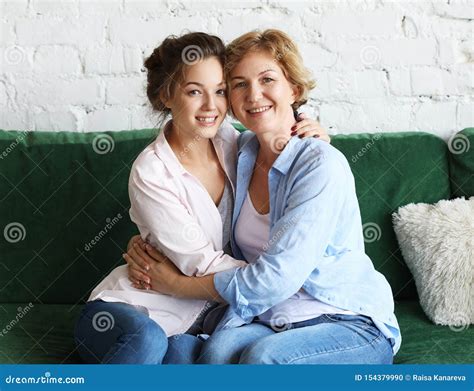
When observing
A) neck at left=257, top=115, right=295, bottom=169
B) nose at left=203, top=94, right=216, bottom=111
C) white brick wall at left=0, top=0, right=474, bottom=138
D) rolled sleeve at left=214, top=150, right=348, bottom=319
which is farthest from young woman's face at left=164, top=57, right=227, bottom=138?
white brick wall at left=0, top=0, right=474, bottom=138

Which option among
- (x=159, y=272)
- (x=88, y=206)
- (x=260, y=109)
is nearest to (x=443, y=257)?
(x=260, y=109)

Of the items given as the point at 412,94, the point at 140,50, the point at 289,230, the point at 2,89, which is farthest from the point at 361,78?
the point at 2,89

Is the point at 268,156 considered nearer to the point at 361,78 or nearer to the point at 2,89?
the point at 361,78

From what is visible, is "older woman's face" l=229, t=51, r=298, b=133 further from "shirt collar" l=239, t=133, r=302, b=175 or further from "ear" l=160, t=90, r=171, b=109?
"ear" l=160, t=90, r=171, b=109

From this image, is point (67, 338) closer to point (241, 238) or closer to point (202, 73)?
point (241, 238)

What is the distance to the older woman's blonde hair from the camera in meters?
1.92

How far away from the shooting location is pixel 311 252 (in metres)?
1.77

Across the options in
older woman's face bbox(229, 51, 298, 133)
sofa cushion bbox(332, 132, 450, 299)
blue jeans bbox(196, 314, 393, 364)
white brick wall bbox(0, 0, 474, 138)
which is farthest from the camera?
→ white brick wall bbox(0, 0, 474, 138)

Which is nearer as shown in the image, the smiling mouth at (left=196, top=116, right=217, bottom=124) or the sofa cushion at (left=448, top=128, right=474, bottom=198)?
the smiling mouth at (left=196, top=116, right=217, bottom=124)

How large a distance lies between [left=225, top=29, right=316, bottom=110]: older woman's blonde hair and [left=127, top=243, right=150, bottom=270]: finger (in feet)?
1.51

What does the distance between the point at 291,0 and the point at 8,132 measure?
93 cm

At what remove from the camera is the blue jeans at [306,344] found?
5.55 ft

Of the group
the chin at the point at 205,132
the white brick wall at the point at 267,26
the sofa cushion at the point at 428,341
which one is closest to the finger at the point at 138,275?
the chin at the point at 205,132

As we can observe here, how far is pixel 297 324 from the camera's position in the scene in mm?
1816
